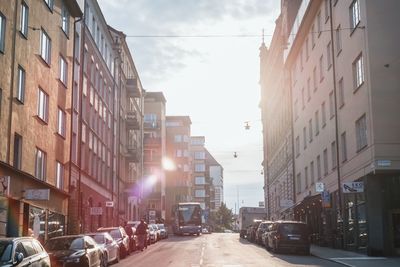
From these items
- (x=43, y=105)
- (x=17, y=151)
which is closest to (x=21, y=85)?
(x=17, y=151)

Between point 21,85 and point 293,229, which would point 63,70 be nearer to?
point 21,85

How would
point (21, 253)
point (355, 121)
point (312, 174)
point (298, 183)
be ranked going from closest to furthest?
point (21, 253)
point (355, 121)
point (312, 174)
point (298, 183)

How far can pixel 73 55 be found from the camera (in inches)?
1414

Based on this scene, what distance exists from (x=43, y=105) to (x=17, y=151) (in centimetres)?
444

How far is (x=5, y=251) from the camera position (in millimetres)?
13297

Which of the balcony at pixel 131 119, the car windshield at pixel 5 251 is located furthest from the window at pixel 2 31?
the balcony at pixel 131 119

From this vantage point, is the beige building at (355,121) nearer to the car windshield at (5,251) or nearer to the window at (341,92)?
the window at (341,92)

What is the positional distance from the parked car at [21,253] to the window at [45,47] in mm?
15303

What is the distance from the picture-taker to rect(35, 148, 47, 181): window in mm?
28250

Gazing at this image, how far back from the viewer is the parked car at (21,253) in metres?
13.1

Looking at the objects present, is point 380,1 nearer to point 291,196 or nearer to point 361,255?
point 361,255

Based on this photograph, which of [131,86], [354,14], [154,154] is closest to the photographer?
[354,14]

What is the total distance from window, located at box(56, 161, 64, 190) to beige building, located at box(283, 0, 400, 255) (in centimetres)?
1318

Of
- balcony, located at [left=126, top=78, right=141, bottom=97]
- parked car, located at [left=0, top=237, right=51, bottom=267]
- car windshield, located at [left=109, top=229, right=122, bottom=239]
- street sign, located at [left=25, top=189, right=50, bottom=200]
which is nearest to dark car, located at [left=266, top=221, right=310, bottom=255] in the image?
car windshield, located at [left=109, top=229, right=122, bottom=239]
